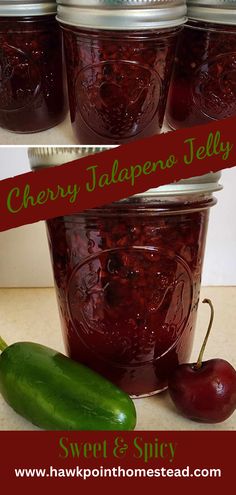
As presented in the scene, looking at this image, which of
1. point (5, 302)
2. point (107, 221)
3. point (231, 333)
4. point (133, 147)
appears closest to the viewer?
point (107, 221)

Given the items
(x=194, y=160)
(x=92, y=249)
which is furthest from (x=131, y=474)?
(x=194, y=160)

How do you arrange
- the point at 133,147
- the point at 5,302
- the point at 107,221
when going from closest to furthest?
1. the point at 107,221
2. the point at 133,147
3. the point at 5,302

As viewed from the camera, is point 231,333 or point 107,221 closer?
point 107,221

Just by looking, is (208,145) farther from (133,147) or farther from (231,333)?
(231,333)

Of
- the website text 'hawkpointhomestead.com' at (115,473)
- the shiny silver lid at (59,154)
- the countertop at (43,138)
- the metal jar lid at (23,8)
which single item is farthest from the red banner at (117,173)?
the website text 'hawkpointhomestead.com' at (115,473)

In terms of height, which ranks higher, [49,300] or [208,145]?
[208,145]

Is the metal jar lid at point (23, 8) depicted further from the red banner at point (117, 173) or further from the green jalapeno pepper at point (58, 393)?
the green jalapeno pepper at point (58, 393)

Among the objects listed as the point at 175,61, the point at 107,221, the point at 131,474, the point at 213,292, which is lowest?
the point at 213,292
